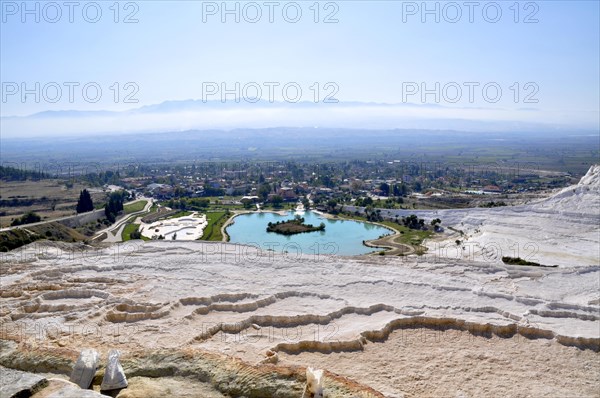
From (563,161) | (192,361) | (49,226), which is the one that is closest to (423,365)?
(192,361)

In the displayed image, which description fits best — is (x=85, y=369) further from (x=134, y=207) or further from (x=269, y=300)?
(x=134, y=207)

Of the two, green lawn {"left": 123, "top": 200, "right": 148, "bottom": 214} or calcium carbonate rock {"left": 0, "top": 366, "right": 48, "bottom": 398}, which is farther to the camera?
green lawn {"left": 123, "top": 200, "right": 148, "bottom": 214}

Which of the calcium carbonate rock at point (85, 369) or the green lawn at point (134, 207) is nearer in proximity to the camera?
the calcium carbonate rock at point (85, 369)

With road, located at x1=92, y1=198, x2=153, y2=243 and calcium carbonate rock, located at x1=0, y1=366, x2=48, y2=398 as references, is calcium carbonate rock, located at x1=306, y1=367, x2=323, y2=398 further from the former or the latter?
road, located at x1=92, y1=198, x2=153, y2=243

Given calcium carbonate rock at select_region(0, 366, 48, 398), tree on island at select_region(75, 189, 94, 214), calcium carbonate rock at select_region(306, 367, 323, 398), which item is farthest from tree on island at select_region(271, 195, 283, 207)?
calcium carbonate rock at select_region(0, 366, 48, 398)

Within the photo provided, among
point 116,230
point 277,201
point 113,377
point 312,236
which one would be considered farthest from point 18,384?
point 277,201

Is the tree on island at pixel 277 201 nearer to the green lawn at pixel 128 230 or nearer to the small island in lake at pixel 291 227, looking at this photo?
the small island in lake at pixel 291 227

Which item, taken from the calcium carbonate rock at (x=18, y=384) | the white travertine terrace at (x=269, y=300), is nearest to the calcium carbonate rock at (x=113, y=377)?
the calcium carbonate rock at (x=18, y=384)
